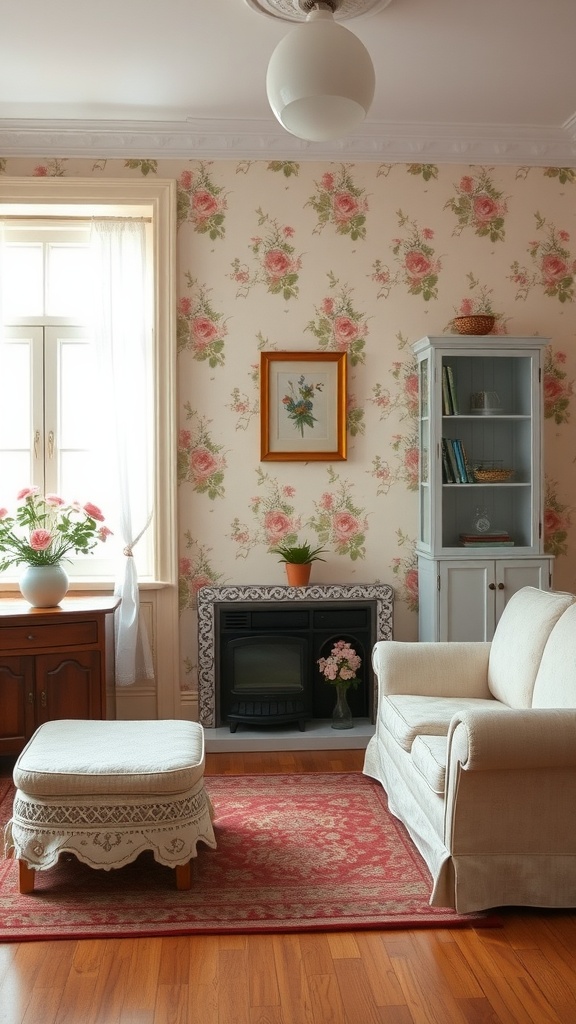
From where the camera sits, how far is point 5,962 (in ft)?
8.54

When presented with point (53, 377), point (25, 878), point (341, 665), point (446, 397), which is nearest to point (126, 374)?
point (53, 377)

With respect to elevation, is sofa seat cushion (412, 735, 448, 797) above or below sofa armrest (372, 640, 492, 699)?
below

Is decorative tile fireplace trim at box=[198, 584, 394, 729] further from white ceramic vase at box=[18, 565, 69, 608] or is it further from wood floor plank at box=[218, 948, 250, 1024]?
wood floor plank at box=[218, 948, 250, 1024]

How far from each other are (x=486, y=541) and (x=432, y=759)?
1.86m

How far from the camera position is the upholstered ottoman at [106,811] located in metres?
2.93

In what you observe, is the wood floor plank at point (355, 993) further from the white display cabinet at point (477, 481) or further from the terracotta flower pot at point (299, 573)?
the terracotta flower pot at point (299, 573)

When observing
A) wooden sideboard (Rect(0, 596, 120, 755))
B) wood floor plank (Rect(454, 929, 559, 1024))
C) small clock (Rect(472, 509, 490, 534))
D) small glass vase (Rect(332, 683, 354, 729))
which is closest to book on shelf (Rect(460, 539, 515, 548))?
small clock (Rect(472, 509, 490, 534))

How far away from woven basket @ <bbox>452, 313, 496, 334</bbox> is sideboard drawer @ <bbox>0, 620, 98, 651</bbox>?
230 cm

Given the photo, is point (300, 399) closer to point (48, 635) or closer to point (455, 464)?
point (455, 464)

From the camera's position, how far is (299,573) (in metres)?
4.74

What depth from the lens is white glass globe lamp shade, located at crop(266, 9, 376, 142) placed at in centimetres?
272

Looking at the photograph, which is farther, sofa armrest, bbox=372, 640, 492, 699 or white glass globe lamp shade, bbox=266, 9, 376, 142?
sofa armrest, bbox=372, 640, 492, 699

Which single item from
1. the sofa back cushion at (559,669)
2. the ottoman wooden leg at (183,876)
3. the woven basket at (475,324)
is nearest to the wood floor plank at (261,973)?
the ottoman wooden leg at (183,876)

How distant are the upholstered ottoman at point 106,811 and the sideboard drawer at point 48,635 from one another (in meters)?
1.25
